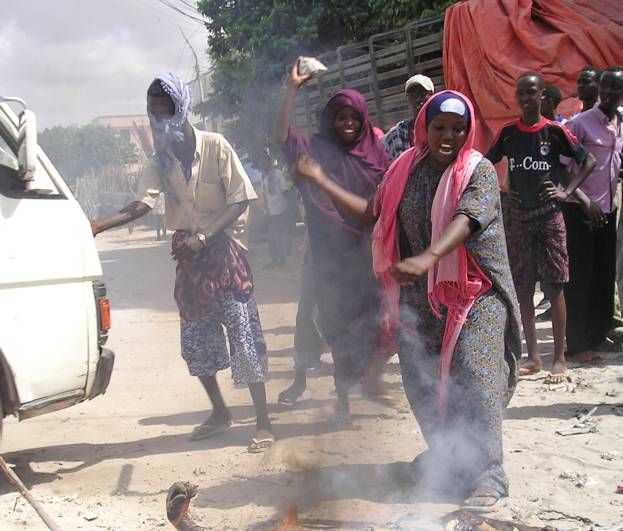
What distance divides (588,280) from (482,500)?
300 cm

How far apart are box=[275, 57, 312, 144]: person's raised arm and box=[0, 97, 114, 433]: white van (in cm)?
111

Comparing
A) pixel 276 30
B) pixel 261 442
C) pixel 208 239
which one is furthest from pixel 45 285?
pixel 276 30

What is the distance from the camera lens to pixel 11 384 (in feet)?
11.9

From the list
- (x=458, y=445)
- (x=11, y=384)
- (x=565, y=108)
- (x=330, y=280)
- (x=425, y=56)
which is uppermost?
(x=425, y=56)

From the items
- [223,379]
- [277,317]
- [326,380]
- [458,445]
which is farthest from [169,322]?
[458,445]

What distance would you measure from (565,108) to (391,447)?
413 cm

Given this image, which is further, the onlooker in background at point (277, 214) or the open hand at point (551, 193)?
the onlooker in background at point (277, 214)

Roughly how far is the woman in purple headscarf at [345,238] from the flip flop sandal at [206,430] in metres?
0.77

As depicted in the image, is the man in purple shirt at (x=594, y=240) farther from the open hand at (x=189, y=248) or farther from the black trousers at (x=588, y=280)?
the open hand at (x=189, y=248)

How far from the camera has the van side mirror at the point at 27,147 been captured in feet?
12.2

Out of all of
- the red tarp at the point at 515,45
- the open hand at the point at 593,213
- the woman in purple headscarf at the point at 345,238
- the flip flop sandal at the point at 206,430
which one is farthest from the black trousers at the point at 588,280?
the flip flop sandal at the point at 206,430

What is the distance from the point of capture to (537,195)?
5316mm

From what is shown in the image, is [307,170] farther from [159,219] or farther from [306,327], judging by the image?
[159,219]

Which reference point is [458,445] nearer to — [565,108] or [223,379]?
[223,379]
